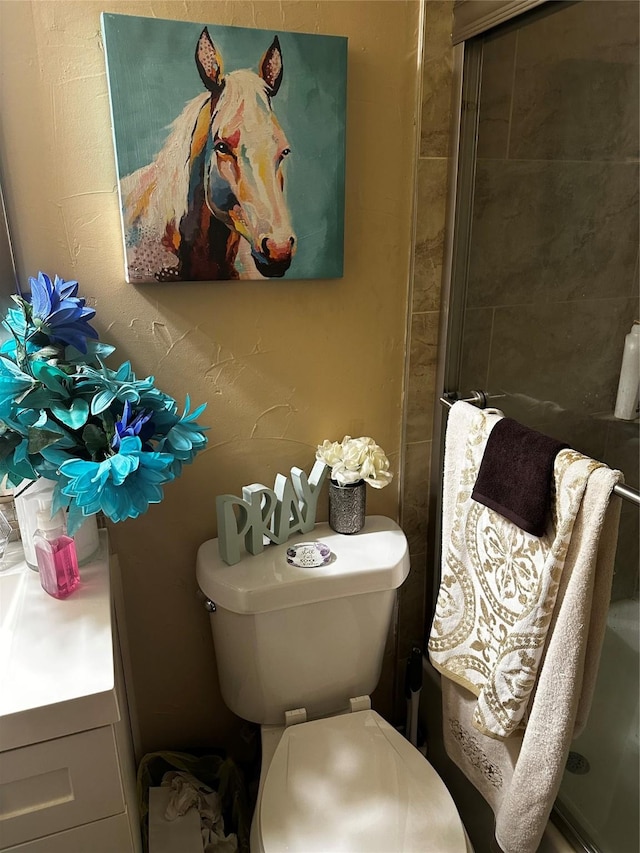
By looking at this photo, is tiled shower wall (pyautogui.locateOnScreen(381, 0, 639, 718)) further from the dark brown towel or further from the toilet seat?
the toilet seat

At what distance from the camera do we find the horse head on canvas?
1.07m

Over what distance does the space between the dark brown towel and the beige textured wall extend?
12.9 inches

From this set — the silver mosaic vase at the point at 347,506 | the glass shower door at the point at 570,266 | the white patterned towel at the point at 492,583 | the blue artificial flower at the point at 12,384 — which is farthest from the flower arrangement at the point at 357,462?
the blue artificial flower at the point at 12,384

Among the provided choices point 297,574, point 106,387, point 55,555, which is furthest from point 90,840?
point 106,387

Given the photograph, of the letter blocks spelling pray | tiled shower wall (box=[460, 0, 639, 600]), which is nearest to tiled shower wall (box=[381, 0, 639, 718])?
tiled shower wall (box=[460, 0, 639, 600])

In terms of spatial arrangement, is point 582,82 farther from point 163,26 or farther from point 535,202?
point 163,26

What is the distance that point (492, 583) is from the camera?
117cm

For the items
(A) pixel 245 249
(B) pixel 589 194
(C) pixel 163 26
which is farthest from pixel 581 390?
(C) pixel 163 26

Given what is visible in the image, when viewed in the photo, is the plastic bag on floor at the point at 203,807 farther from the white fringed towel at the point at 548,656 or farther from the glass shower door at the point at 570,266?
the glass shower door at the point at 570,266

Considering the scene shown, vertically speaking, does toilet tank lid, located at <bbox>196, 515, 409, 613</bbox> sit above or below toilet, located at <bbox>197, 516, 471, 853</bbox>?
above

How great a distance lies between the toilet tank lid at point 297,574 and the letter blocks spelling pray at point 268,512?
1.1 inches

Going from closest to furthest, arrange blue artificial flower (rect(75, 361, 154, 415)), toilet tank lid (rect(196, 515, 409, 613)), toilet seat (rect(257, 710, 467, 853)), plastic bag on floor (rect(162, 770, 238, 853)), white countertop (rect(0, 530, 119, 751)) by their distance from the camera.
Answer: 1. white countertop (rect(0, 530, 119, 751))
2. blue artificial flower (rect(75, 361, 154, 415))
3. toilet seat (rect(257, 710, 467, 853))
4. toilet tank lid (rect(196, 515, 409, 613))
5. plastic bag on floor (rect(162, 770, 238, 853))

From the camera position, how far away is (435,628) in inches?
51.6

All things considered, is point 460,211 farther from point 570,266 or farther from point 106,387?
point 106,387
